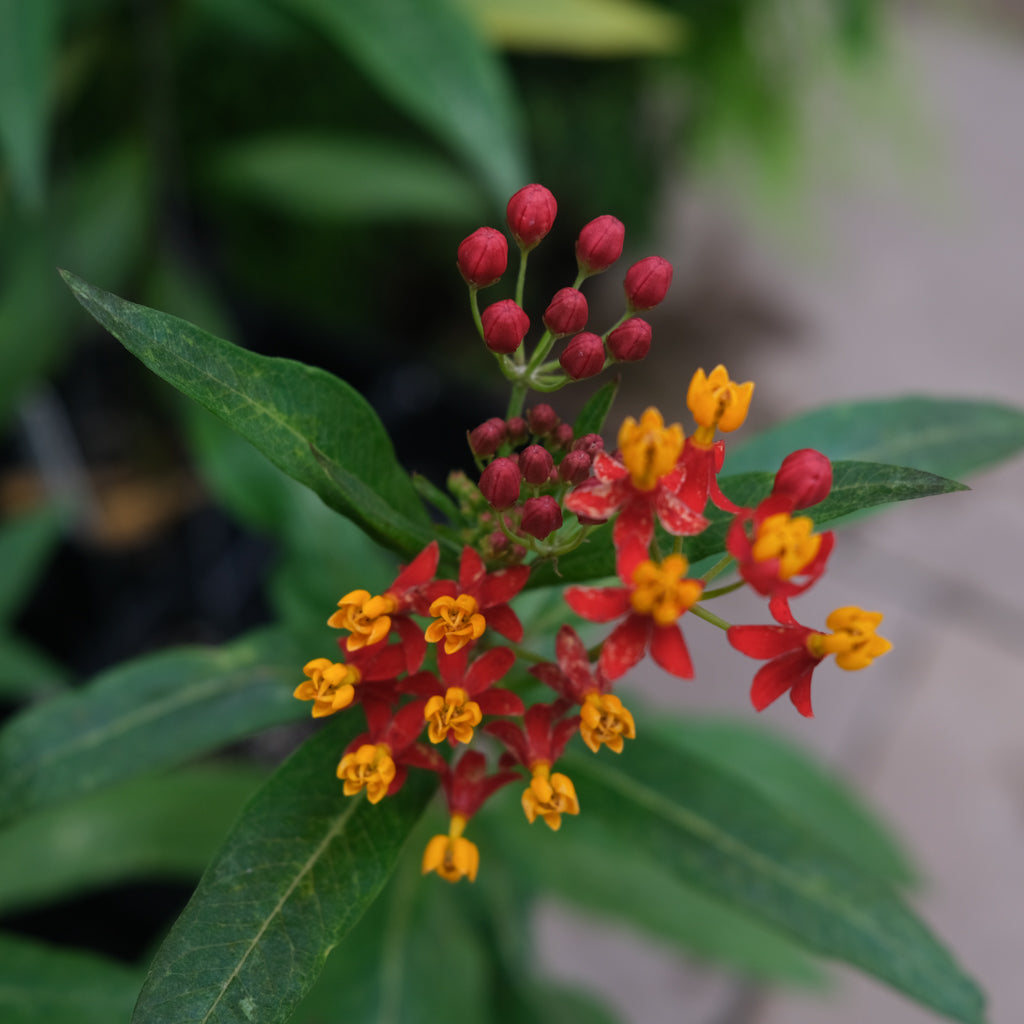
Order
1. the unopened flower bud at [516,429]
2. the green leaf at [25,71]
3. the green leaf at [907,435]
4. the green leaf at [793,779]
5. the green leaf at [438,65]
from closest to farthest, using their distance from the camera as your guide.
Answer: the unopened flower bud at [516,429] → the green leaf at [907,435] → the green leaf at [25,71] → the green leaf at [438,65] → the green leaf at [793,779]

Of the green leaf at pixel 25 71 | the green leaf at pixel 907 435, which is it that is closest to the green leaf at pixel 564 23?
the green leaf at pixel 25 71

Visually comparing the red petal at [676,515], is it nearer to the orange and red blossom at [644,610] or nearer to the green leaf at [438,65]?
the orange and red blossom at [644,610]

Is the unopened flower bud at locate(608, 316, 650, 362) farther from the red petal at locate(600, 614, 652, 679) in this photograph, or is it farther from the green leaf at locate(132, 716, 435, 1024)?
the green leaf at locate(132, 716, 435, 1024)

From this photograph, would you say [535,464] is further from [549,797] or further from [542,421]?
[549,797]

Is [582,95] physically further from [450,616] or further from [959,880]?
[450,616]

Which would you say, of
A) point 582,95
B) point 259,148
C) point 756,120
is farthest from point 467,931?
point 756,120

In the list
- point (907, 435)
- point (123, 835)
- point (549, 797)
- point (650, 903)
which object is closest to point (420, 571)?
point (549, 797)

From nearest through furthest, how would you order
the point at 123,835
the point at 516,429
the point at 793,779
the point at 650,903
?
the point at 516,429, the point at 123,835, the point at 650,903, the point at 793,779
